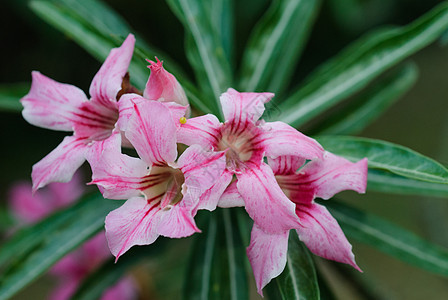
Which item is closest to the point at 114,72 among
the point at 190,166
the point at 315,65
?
the point at 190,166

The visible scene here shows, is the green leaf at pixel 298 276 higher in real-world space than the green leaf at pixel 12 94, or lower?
lower

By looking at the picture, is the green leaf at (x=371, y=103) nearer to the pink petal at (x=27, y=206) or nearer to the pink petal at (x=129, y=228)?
the pink petal at (x=129, y=228)

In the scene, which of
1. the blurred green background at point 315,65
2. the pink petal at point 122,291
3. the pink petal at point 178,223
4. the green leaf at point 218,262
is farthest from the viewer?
the blurred green background at point 315,65

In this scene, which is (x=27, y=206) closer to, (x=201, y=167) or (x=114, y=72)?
(x=114, y=72)

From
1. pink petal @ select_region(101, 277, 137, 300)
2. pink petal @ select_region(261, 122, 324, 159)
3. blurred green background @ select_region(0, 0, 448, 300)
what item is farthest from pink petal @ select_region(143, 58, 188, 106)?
blurred green background @ select_region(0, 0, 448, 300)

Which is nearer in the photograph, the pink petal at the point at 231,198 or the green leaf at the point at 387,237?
the pink petal at the point at 231,198

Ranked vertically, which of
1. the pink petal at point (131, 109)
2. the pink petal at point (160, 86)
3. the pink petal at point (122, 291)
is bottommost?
the pink petal at point (122, 291)

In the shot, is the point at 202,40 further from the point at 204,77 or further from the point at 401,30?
the point at 401,30

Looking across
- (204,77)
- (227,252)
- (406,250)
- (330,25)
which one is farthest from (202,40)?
(330,25)

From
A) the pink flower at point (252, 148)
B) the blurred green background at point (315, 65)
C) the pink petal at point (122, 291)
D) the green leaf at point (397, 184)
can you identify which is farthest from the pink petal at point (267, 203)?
the blurred green background at point (315, 65)
